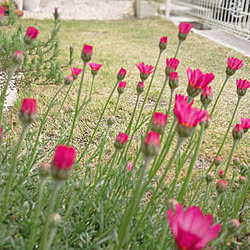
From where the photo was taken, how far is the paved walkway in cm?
655

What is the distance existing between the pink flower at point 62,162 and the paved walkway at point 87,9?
6058mm

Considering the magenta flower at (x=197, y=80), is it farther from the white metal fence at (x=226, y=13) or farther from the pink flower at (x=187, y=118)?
the white metal fence at (x=226, y=13)

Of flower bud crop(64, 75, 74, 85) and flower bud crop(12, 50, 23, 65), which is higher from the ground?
flower bud crop(12, 50, 23, 65)

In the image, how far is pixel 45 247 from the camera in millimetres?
555

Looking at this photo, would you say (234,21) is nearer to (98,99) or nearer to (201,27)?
(201,27)

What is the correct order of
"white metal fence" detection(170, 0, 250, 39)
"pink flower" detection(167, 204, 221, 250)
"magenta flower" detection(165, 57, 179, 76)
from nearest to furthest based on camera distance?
"pink flower" detection(167, 204, 221, 250) → "magenta flower" detection(165, 57, 179, 76) → "white metal fence" detection(170, 0, 250, 39)

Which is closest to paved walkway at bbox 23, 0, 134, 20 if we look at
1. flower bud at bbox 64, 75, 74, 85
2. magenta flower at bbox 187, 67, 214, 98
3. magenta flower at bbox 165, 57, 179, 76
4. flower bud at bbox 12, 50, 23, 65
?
flower bud at bbox 64, 75, 74, 85

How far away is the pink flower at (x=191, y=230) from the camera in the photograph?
16.3 inches

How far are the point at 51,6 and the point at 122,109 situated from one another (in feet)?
18.5

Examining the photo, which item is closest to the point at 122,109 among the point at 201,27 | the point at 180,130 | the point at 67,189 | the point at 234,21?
the point at 67,189

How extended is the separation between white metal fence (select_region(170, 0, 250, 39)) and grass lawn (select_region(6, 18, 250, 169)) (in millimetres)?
327

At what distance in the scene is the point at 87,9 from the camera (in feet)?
23.5

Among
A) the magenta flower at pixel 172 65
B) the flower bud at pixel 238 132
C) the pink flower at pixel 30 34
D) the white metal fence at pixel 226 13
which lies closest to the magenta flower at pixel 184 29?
the magenta flower at pixel 172 65

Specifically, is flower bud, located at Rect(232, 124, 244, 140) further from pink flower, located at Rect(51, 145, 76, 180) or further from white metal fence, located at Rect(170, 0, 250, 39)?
white metal fence, located at Rect(170, 0, 250, 39)
